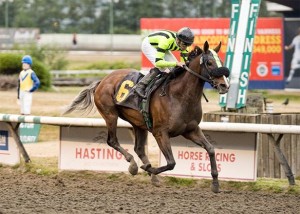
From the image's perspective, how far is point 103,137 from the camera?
11180 millimetres

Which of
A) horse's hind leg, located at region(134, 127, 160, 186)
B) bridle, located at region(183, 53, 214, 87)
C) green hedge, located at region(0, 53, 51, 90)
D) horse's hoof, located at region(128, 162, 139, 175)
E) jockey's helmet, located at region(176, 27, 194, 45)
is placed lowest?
green hedge, located at region(0, 53, 51, 90)

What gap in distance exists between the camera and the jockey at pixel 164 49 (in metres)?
9.33

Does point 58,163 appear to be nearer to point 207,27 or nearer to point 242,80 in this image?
point 242,80

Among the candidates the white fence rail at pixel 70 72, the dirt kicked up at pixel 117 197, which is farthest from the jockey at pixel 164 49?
the white fence rail at pixel 70 72

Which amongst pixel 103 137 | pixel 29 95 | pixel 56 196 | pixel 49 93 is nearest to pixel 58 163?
pixel 103 137

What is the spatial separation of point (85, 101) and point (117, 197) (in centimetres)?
208

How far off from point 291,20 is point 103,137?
1563 cm

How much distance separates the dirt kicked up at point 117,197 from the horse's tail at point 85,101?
2.83ft

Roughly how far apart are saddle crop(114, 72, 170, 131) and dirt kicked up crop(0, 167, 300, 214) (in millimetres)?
900

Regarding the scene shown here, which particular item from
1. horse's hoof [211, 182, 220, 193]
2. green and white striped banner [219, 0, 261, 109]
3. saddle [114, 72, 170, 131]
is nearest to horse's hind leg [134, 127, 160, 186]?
saddle [114, 72, 170, 131]

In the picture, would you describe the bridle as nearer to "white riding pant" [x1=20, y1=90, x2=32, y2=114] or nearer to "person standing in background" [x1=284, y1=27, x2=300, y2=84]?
"white riding pant" [x1=20, y1=90, x2=32, y2=114]

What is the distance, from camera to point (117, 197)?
9.11m

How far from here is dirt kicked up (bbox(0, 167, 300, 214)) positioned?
817cm

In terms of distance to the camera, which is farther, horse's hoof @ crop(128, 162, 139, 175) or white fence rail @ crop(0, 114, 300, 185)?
horse's hoof @ crop(128, 162, 139, 175)
